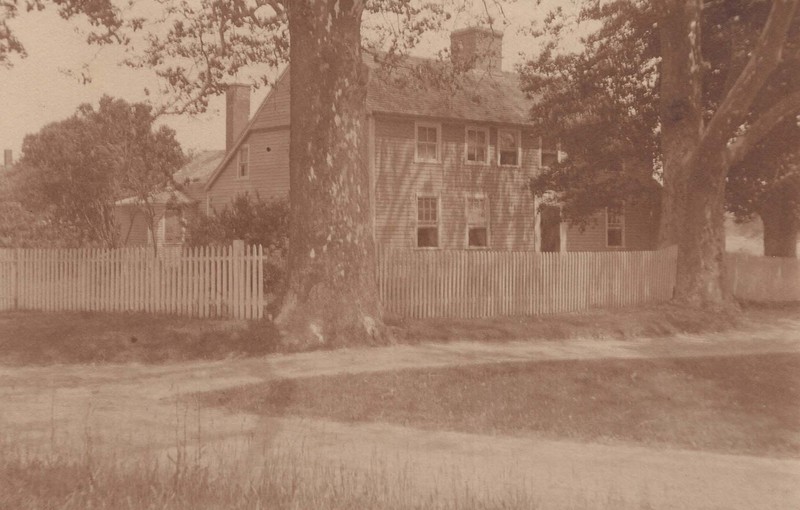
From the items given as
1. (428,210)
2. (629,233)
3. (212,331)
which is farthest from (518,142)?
(212,331)

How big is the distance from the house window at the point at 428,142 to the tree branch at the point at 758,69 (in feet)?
48.6

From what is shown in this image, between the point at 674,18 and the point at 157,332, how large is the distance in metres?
14.9

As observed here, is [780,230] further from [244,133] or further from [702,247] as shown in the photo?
[244,133]

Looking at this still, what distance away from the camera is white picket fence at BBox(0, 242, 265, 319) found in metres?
17.3

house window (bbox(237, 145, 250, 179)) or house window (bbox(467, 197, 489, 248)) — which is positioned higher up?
house window (bbox(237, 145, 250, 179))

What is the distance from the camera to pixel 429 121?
112 ft

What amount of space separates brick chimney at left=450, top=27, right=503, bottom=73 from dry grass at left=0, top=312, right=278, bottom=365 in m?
7.49

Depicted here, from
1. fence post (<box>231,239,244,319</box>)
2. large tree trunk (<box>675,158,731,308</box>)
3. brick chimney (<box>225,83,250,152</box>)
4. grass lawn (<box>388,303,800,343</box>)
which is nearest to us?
grass lawn (<box>388,303,800,343</box>)

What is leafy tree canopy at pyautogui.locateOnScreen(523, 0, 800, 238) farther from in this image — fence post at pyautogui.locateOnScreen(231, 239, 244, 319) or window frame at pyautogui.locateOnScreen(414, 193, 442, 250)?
fence post at pyautogui.locateOnScreen(231, 239, 244, 319)

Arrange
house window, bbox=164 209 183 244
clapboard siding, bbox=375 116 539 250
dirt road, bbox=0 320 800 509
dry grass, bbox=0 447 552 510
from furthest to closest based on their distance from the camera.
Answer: house window, bbox=164 209 183 244
clapboard siding, bbox=375 116 539 250
dirt road, bbox=0 320 800 509
dry grass, bbox=0 447 552 510

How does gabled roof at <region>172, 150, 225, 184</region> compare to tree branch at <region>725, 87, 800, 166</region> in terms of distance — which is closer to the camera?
tree branch at <region>725, 87, 800, 166</region>

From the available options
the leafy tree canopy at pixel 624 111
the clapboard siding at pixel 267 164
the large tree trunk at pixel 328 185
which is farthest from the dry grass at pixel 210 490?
the clapboard siding at pixel 267 164

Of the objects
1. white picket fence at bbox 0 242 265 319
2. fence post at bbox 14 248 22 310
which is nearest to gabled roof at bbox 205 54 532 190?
fence post at bbox 14 248 22 310

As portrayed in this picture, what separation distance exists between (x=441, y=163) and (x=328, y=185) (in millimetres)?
20332
